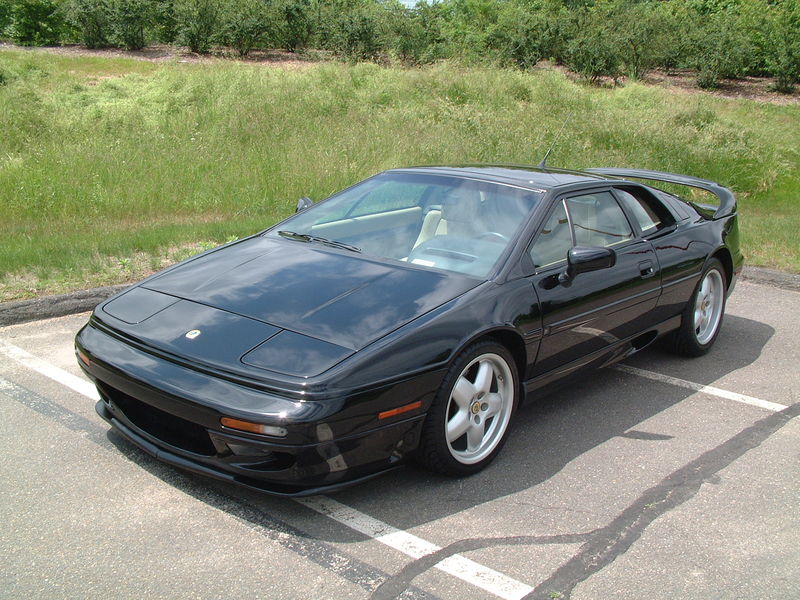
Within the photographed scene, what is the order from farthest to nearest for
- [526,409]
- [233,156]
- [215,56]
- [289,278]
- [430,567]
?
1. [215,56]
2. [233,156]
3. [526,409]
4. [289,278]
5. [430,567]

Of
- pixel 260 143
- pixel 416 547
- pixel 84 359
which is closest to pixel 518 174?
pixel 416 547

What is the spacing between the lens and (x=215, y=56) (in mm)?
21094

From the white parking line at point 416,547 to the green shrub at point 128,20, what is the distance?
2025cm

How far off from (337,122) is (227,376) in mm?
11741

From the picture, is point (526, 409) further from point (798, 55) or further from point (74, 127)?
point (798, 55)

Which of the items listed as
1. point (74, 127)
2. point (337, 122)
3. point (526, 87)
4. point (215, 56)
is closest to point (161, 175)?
point (74, 127)

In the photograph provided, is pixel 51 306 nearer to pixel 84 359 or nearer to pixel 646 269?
pixel 84 359

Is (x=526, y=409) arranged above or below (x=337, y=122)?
below

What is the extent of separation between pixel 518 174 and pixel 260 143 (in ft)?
27.4

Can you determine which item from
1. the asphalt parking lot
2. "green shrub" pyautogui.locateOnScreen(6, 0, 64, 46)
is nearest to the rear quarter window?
the asphalt parking lot

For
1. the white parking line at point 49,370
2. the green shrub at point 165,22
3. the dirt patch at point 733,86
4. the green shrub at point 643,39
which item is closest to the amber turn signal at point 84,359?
the white parking line at point 49,370

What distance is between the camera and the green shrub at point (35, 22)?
75.6ft

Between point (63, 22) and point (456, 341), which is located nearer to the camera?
point (456, 341)

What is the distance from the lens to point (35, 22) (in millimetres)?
23406
